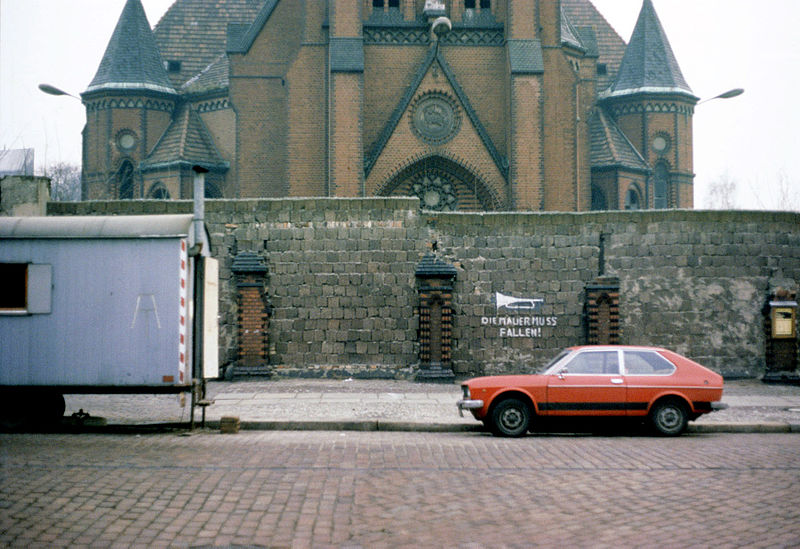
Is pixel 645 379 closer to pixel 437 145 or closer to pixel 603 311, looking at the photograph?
pixel 603 311

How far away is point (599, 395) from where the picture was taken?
40.3 feet

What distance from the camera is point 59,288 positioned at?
39.6ft

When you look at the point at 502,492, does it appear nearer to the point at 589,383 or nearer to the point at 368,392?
the point at 589,383

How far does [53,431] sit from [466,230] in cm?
970

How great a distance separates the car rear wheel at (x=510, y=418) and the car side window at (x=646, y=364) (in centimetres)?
167

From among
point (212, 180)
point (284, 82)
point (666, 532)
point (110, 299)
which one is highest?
point (284, 82)

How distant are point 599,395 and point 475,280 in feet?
21.8

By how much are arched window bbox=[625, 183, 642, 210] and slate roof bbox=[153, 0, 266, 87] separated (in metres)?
18.7

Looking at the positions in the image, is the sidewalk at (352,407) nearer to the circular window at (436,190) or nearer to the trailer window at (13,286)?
the trailer window at (13,286)

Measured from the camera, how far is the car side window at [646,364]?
491 inches

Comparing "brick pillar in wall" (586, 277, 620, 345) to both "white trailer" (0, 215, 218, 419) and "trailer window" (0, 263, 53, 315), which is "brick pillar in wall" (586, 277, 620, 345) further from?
"trailer window" (0, 263, 53, 315)

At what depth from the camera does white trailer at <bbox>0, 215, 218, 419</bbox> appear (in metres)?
11.9

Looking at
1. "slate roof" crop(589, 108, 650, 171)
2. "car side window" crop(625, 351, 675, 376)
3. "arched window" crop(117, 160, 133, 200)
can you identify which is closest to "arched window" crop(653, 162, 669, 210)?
"slate roof" crop(589, 108, 650, 171)

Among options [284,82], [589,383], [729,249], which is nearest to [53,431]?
[589,383]
